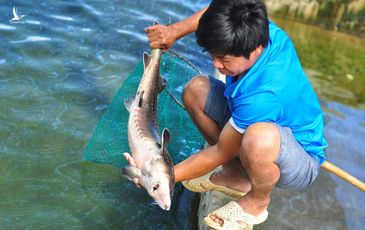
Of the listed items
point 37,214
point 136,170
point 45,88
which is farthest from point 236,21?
point 45,88

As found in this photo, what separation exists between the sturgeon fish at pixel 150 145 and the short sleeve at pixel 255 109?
0.43 meters

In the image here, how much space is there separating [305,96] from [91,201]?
174 cm

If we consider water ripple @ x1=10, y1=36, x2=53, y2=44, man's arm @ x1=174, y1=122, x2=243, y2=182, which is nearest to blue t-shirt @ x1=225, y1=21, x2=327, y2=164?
man's arm @ x1=174, y1=122, x2=243, y2=182

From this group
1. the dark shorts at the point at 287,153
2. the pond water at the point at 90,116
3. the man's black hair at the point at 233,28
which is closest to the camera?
the man's black hair at the point at 233,28

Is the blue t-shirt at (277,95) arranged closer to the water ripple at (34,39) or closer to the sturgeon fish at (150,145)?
the sturgeon fish at (150,145)

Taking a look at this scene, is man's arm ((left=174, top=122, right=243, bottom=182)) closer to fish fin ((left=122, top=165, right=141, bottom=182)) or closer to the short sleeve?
the short sleeve

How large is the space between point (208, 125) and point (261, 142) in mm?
757

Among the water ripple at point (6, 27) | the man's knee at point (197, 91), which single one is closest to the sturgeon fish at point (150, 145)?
the man's knee at point (197, 91)

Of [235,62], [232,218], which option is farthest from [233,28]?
[232,218]

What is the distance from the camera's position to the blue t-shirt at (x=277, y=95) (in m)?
2.80

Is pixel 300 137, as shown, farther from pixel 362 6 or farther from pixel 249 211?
pixel 362 6

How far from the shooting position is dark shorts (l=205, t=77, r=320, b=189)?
287cm

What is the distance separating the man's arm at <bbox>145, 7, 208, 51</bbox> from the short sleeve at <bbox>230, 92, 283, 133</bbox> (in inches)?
31.7

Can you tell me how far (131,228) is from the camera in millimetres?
3531
